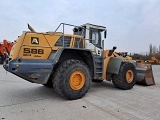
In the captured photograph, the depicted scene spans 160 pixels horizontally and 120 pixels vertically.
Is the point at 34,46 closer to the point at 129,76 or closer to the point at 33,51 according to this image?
the point at 33,51

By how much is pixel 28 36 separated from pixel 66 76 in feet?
4.73

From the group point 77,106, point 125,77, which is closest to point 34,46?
point 77,106

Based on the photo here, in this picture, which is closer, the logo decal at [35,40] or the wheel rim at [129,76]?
the logo decal at [35,40]

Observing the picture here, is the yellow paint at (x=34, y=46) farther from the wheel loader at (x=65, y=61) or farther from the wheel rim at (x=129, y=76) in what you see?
the wheel rim at (x=129, y=76)

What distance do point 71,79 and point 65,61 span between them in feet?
1.74

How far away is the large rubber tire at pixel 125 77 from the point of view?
7.14m

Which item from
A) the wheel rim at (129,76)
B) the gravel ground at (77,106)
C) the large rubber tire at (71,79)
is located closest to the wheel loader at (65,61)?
the large rubber tire at (71,79)

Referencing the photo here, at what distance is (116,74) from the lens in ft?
23.5

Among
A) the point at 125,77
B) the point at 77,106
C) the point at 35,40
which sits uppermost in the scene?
the point at 35,40

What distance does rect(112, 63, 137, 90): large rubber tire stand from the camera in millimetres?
7145

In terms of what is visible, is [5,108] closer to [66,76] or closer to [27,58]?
[27,58]

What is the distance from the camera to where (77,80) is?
562 cm

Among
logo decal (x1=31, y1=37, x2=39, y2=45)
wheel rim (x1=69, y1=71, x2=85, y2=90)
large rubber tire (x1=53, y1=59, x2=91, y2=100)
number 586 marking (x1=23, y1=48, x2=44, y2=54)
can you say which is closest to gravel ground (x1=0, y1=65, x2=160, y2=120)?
large rubber tire (x1=53, y1=59, x2=91, y2=100)

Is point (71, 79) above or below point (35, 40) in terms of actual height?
below
